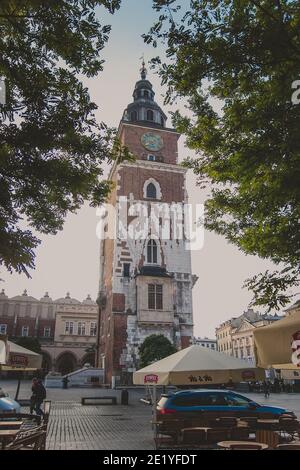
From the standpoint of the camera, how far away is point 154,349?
3048 cm

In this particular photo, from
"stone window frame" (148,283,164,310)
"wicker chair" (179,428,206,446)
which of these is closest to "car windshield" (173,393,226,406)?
"wicker chair" (179,428,206,446)

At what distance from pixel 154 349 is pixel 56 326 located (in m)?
31.5

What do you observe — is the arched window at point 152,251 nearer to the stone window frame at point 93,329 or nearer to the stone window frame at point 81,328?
the stone window frame at point 93,329

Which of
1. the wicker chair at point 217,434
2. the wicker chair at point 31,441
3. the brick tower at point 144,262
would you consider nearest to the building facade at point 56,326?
the brick tower at point 144,262

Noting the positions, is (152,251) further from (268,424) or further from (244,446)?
(244,446)

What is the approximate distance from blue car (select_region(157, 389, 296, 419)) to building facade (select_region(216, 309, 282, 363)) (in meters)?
63.2

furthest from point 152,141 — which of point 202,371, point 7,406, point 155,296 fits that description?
point 202,371

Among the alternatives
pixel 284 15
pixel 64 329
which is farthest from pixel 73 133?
pixel 64 329

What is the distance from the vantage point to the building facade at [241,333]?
77875 millimetres

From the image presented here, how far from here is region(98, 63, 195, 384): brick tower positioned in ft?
109

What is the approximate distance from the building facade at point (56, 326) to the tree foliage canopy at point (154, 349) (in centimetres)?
2556

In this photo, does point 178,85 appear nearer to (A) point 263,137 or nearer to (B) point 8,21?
(A) point 263,137

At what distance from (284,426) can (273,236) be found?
17.7ft

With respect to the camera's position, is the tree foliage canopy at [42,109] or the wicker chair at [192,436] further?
the wicker chair at [192,436]
